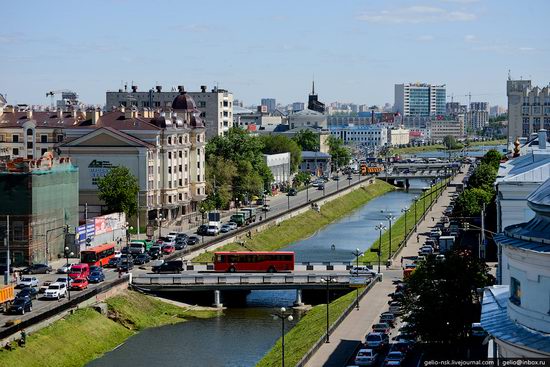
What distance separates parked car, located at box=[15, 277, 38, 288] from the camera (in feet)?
185

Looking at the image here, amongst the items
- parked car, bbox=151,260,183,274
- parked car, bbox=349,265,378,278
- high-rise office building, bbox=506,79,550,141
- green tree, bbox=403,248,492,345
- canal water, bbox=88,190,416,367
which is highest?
high-rise office building, bbox=506,79,550,141

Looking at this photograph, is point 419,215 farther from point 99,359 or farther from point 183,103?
point 99,359

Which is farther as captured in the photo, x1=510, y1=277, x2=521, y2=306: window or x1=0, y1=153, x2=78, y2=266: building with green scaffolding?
x1=0, y1=153, x2=78, y2=266: building with green scaffolding

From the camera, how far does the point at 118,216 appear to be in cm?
7756

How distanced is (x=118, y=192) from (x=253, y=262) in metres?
16.1

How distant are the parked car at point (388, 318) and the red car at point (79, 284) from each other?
47.7 ft

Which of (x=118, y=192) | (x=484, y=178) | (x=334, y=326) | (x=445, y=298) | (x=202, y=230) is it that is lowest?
(x=334, y=326)

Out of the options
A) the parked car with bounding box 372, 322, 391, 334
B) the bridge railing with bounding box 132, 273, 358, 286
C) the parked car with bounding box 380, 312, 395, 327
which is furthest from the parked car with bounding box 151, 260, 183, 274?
the parked car with bounding box 372, 322, 391, 334

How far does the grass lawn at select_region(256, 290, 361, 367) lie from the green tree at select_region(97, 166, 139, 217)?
23367 mm

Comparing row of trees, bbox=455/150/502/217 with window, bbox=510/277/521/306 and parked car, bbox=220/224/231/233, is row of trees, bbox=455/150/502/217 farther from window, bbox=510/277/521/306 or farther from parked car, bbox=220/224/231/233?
window, bbox=510/277/521/306

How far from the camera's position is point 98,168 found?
281ft

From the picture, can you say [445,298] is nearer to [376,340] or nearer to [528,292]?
[376,340]

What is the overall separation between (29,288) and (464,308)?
20.7 meters

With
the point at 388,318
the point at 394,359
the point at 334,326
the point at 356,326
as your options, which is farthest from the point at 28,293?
the point at 394,359
